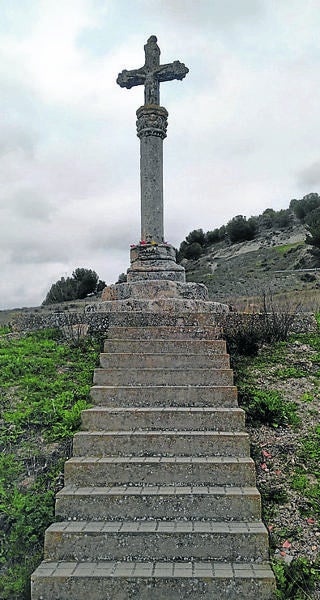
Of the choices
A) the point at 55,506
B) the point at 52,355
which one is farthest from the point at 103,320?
the point at 55,506

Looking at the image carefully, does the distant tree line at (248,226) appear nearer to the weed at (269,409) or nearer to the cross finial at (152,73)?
the cross finial at (152,73)

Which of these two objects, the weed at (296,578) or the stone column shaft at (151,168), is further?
the stone column shaft at (151,168)

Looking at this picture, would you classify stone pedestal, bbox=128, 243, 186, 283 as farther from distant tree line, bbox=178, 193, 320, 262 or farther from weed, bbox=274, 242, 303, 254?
distant tree line, bbox=178, 193, 320, 262

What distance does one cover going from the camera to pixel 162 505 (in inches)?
146

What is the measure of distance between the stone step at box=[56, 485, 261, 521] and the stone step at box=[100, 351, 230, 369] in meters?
1.74

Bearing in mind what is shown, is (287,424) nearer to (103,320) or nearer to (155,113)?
(103,320)

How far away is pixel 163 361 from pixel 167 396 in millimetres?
618

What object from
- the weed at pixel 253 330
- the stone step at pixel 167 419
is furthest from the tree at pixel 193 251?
the stone step at pixel 167 419

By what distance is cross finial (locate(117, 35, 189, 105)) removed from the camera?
10.1 m

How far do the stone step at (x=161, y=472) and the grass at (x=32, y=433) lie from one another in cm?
22

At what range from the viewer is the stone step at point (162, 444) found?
13.7 feet

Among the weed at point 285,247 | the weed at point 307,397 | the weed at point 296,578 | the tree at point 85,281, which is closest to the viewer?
the weed at point 296,578

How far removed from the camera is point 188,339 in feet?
19.4

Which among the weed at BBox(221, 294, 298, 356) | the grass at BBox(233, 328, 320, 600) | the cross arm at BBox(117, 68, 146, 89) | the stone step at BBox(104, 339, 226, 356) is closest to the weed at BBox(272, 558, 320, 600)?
the grass at BBox(233, 328, 320, 600)
